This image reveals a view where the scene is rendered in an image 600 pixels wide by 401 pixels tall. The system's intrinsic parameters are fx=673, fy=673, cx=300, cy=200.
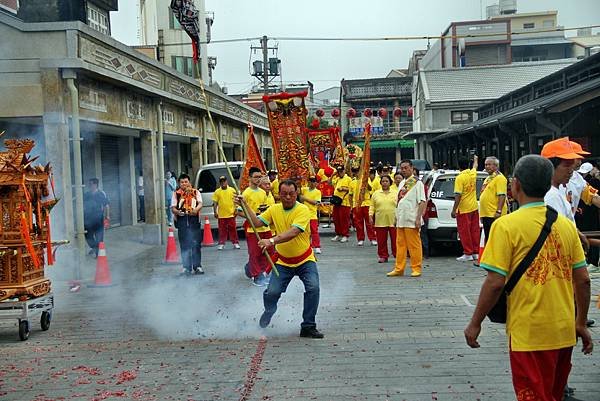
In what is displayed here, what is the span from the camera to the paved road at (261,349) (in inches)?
207

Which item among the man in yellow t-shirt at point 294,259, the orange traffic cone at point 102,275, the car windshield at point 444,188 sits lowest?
the orange traffic cone at point 102,275

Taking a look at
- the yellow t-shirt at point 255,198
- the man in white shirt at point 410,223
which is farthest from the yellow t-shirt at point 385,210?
the yellow t-shirt at point 255,198

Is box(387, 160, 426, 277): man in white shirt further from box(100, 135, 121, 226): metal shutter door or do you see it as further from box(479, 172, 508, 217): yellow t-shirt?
box(100, 135, 121, 226): metal shutter door

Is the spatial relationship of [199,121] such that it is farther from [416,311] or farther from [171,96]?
[416,311]

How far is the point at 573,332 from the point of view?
11.6 feet

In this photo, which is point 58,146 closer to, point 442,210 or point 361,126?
point 442,210

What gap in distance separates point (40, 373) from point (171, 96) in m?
12.0

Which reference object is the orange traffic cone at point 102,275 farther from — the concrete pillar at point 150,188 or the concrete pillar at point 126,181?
the concrete pillar at point 126,181

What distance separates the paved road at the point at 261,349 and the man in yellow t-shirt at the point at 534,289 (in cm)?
150

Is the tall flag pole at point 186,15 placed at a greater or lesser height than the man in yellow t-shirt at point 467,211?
greater

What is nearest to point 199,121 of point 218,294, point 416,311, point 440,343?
point 218,294

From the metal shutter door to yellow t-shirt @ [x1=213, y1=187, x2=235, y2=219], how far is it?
198 inches

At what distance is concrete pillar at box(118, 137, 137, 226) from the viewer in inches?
744

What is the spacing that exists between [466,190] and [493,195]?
0.81 metres
